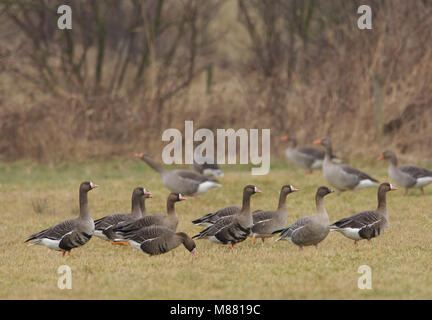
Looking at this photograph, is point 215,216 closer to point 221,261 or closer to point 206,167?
point 221,261

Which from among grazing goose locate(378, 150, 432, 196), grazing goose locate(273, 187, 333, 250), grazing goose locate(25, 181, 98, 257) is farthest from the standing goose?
grazing goose locate(378, 150, 432, 196)

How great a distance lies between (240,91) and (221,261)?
47.3 ft

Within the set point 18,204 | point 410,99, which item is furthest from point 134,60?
point 18,204

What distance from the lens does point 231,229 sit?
35.2 feet

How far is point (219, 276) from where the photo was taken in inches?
347

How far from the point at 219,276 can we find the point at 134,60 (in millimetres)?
21242

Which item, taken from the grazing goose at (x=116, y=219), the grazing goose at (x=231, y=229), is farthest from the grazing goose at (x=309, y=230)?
the grazing goose at (x=116, y=219)

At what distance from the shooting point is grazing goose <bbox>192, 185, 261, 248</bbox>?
10.7m

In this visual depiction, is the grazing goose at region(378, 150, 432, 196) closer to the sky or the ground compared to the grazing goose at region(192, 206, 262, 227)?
closer to the sky

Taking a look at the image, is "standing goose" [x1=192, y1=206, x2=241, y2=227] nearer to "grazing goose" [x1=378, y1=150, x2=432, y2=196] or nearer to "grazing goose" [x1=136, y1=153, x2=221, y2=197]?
"grazing goose" [x1=136, y1=153, x2=221, y2=197]

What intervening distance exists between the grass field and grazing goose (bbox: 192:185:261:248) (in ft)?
0.66

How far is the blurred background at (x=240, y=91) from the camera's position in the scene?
21.5 meters

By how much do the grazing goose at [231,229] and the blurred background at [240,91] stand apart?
34.0 ft

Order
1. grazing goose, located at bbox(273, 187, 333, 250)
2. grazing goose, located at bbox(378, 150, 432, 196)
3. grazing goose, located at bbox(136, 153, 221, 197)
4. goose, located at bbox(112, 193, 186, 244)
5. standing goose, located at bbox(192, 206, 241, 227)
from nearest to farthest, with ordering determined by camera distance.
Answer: grazing goose, located at bbox(273, 187, 333, 250) → goose, located at bbox(112, 193, 186, 244) → standing goose, located at bbox(192, 206, 241, 227) → grazing goose, located at bbox(378, 150, 432, 196) → grazing goose, located at bbox(136, 153, 221, 197)
